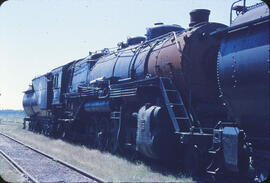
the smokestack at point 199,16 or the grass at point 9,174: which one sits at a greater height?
the smokestack at point 199,16

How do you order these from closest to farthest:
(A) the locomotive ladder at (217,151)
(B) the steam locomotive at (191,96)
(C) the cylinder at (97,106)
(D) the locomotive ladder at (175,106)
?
(B) the steam locomotive at (191,96)
(A) the locomotive ladder at (217,151)
(D) the locomotive ladder at (175,106)
(C) the cylinder at (97,106)

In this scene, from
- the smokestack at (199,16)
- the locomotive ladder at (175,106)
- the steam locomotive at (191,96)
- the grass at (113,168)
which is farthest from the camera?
the smokestack at (199,16)

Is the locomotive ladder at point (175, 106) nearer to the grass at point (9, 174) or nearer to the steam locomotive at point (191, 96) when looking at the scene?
the steam locomotive at point (191, 96)

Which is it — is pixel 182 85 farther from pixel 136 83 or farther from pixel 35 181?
pixel 35 181

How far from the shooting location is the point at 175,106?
909 cm

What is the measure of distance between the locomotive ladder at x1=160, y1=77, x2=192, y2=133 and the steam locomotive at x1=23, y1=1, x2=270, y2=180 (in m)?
0.03

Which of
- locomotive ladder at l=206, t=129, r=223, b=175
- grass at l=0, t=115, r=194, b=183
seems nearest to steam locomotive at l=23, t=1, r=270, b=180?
locomotive ladder at l=206, t=129, r=223, b=175

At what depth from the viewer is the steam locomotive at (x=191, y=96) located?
241 inches

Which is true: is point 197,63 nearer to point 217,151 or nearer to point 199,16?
point 199,16

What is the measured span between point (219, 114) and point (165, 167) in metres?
2.54

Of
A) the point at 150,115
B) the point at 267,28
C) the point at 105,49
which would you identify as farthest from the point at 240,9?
the point at 105,49

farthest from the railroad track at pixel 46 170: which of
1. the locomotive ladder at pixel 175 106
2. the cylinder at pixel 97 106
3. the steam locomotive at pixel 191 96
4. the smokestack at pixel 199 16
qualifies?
the smokestack at pixel 199 16

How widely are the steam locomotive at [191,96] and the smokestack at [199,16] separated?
3 centimetres

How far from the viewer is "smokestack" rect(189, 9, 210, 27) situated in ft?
32.3
